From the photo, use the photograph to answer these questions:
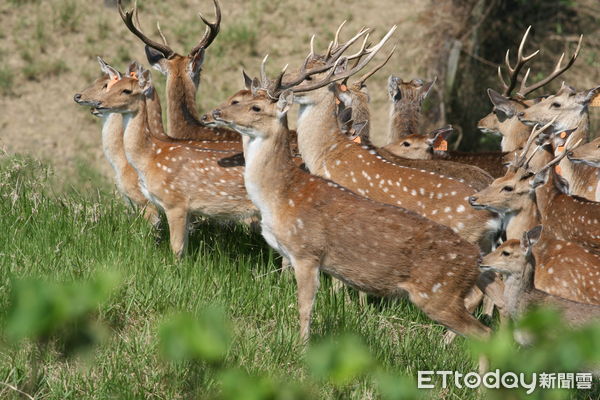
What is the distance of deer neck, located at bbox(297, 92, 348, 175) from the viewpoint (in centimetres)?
741

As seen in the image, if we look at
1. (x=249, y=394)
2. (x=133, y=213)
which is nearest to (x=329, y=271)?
(x=133, y=213)

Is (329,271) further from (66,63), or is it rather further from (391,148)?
(66,63)

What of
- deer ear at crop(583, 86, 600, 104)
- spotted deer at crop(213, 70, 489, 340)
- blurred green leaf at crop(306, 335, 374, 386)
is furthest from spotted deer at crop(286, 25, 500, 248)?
blurred green leaf at crop(306, 335, 374, 386)

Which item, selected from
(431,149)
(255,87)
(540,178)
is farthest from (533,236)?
(431,149)

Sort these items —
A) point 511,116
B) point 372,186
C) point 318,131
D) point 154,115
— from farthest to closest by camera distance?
point 511,116, point 154,115, point 318,131, point 372,186

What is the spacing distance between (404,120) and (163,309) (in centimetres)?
403

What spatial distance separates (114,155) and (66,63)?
6.48 metres

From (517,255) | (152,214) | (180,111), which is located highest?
(180,111)

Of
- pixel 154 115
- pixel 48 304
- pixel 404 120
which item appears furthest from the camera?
pixel 404 120

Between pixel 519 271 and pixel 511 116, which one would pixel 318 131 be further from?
pixel 519 271

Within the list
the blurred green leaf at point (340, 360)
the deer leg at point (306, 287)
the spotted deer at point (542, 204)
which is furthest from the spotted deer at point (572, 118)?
the blurred green leaf at point (340, 360)

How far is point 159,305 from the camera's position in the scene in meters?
5.48

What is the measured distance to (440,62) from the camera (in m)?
13.0

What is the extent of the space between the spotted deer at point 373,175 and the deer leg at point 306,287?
3.80ft
